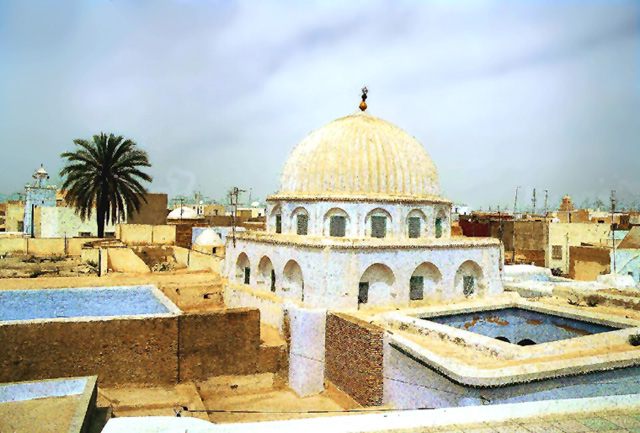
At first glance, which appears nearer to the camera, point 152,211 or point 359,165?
point 359,165

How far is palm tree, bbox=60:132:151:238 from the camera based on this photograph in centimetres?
2650

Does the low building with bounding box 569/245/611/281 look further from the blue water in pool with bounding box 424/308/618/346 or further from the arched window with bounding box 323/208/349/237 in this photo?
the arched window with bounding box 323/208/349/237

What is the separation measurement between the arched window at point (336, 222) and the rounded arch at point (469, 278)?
4428mm

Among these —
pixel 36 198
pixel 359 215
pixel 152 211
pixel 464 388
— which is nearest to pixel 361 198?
pixel 359 215

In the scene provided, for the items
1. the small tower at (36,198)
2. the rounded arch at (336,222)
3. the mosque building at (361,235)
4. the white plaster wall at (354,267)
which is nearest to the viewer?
the white plaster wall at (354,267)

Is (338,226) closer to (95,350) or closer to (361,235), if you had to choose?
(361,235)

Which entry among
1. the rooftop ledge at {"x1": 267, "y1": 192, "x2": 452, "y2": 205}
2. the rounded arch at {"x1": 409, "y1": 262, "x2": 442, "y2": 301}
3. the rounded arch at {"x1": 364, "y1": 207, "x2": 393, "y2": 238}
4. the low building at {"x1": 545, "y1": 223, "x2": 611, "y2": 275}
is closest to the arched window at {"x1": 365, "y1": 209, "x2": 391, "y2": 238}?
the rounded arch at {"x1": 364, "y1": 207, "x2": 393, "y2": 238}

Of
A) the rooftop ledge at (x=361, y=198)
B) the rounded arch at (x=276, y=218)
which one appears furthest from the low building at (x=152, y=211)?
the rooftop ledge at (x=361, y=198)

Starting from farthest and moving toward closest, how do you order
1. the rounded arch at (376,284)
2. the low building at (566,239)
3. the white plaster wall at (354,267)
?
the low building at (566,239) < the rounded arch at (376,284) < the white plaster wall at (354,267)

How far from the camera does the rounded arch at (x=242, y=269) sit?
65.3 feet

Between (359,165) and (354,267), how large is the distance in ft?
13.7

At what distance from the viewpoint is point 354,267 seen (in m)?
15.8

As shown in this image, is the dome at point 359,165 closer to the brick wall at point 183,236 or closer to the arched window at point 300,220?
the arched window at point 300,220

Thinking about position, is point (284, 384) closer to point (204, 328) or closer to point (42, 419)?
point (204, 328)
